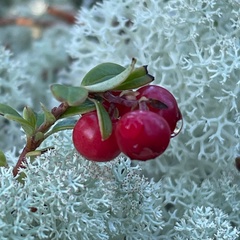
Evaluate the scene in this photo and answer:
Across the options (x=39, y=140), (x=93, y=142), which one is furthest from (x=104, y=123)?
(x=39, y=140)

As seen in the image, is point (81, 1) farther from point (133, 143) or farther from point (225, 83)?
point (133, 143)

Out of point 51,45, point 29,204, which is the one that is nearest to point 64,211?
point 29,204

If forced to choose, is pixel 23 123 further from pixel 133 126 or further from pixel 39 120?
pixel 133 126

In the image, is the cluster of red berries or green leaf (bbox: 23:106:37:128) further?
green leaf (bbox: 23:106:37:128)

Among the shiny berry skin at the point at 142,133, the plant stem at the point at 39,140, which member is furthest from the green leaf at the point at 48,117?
the shiny berry skin at the point at 142,133

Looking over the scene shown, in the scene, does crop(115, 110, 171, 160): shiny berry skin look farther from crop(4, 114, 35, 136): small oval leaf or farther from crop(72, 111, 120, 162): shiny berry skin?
crop(4, 114, 35, 136): small oval leaf

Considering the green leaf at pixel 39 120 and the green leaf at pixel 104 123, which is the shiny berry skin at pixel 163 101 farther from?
the green leaf at pixel 39 120

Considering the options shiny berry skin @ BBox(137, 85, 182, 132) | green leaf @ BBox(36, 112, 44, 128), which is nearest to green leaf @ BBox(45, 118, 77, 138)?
green leaf @ BBox(36, 112, 44, 128)
